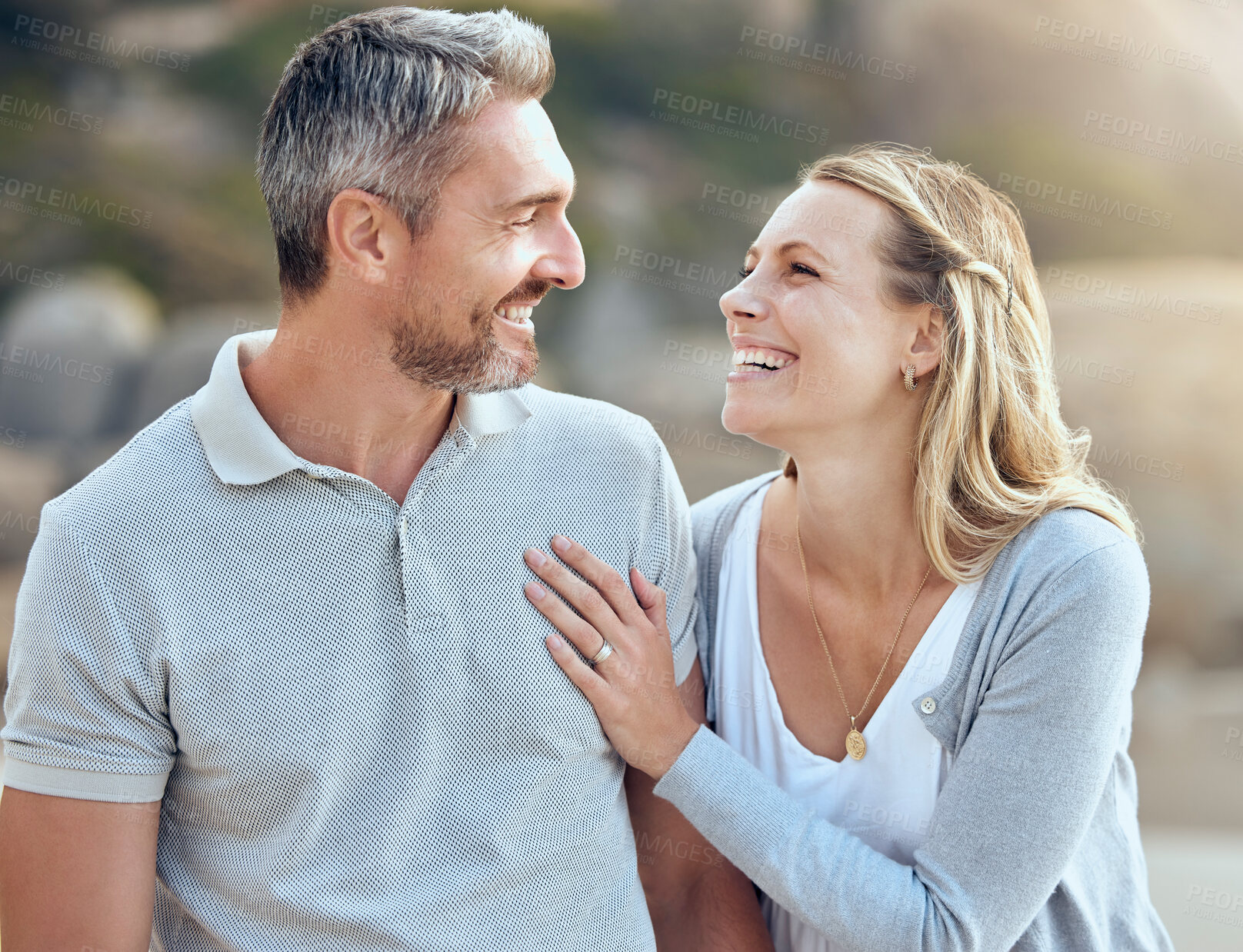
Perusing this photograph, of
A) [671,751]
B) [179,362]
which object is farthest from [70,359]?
[671,751]

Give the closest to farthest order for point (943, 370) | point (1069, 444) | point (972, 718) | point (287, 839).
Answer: point (287, 839), point (972, 718), point (943, 370), point (1069, 444)

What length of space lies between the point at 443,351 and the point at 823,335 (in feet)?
2.04

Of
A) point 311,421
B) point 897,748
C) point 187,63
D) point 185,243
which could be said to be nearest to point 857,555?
point 897,748

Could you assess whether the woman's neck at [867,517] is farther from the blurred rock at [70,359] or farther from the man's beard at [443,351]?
the blurred rock at [70,359]

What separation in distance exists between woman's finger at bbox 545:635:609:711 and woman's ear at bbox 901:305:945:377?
2.40 ft

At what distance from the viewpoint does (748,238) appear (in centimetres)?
722

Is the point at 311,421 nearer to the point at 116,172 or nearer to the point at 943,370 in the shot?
the point at 943,370

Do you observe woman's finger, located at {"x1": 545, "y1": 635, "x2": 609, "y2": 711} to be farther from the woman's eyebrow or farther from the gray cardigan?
the woman's eyebrow

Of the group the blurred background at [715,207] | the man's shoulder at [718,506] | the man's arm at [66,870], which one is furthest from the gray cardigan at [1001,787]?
the blurred background at [715,207]

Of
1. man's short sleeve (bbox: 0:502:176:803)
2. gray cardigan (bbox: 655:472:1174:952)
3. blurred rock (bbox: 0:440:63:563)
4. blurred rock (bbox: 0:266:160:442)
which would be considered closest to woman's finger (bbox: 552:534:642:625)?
gray cardigan (bbox: 655:472:1174:952)

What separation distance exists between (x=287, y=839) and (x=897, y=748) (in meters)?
0.92

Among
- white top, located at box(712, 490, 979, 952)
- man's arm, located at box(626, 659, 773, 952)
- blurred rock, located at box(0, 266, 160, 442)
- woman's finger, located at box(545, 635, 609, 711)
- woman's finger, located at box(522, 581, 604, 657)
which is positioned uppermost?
woman's finger, located at box(522, 581, 604, 657)

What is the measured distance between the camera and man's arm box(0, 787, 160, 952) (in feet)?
4.16

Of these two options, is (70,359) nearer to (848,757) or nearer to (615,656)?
(615,656)
